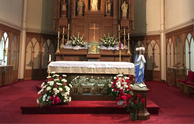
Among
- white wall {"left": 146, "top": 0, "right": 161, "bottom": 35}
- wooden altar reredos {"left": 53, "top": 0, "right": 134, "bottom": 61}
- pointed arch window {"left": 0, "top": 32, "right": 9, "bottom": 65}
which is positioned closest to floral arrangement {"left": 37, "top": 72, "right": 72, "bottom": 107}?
wooden altar reredos {"left": 53, "top": 0, "right": 134, "bottom": 61}

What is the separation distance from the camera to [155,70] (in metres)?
9.92

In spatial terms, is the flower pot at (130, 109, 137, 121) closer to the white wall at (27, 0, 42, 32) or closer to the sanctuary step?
the sanctuary step

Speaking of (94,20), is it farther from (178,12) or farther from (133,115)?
(133,115)

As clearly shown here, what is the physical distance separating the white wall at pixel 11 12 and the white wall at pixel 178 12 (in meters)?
9.88

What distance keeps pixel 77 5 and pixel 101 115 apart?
6.53m

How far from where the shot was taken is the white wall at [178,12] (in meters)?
7.36

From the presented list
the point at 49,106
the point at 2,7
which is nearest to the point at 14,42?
the point at 2,7

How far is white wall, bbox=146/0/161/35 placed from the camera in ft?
32.7

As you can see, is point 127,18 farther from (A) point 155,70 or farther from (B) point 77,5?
(A) point 155,70

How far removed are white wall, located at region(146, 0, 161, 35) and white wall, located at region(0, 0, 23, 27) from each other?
9033mm

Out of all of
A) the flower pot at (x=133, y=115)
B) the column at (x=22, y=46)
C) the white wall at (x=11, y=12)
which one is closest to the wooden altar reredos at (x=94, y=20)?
the white wall at (x=11, y=12)

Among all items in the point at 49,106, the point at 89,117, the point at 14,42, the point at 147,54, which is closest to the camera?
the point at 89,117

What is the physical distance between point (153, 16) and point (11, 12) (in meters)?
9.52

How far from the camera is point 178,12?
8.23 metres
